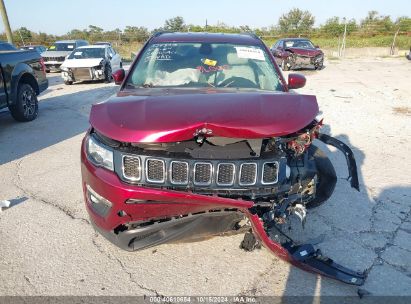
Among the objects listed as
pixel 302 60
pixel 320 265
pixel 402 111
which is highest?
pixel 320 265

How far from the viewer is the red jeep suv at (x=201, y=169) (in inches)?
92.0

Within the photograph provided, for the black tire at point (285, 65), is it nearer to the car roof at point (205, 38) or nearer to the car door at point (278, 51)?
the car door at point (278, 51)

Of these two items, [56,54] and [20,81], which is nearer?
[20,81]

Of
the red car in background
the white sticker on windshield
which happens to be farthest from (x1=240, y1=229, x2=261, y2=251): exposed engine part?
the red car in background

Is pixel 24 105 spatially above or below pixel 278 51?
above

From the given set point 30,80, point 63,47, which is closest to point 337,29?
point 63,47

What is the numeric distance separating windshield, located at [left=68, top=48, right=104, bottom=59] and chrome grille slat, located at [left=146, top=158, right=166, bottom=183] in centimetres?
1237

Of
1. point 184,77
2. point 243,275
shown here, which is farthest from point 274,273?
point 184,77

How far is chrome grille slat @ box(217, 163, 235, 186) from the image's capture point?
2350 millimetres

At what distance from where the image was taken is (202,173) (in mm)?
2352

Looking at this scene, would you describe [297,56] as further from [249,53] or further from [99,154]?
[99,154]

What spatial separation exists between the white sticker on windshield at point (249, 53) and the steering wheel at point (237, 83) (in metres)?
0.36

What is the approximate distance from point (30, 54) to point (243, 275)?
7.07m

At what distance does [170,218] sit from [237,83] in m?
1.72
